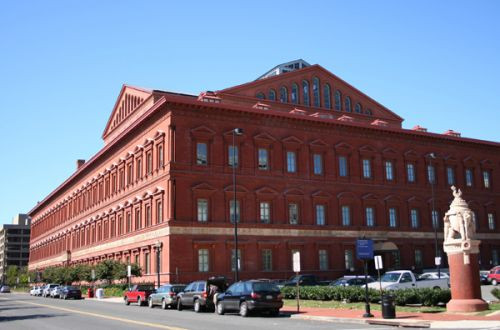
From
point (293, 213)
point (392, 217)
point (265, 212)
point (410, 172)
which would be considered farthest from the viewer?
point (410, 172)

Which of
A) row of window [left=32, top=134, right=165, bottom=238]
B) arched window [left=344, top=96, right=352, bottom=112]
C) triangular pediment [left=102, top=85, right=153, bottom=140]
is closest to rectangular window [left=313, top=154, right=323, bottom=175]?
arched window [left=344, top=96, right=352, bottom=112]

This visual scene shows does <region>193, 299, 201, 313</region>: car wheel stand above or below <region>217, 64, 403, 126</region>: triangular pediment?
below

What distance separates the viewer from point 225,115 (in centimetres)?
5166

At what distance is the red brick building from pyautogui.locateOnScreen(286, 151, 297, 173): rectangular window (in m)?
0.14

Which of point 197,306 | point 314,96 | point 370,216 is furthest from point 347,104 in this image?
point 197,306

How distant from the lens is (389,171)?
61.7 m

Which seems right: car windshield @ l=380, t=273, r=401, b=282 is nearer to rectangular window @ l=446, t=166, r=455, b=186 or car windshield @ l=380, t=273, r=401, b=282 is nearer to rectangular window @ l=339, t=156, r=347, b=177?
rectangular window @ l=339, t=156, r=347, b=177

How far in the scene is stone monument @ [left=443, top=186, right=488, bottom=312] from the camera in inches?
948

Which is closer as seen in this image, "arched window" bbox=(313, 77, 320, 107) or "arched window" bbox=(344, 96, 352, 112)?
"arched window" bbox=(313, 77, 320, 107)

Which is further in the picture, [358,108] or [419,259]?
[358,108]

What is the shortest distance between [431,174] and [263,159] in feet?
71.7

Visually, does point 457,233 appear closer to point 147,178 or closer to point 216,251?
point 216,251

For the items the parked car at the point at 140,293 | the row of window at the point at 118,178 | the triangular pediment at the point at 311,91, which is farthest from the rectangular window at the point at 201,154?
the parked car at the point at 140,293

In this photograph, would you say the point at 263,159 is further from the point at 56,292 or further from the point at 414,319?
the point at 414,319
